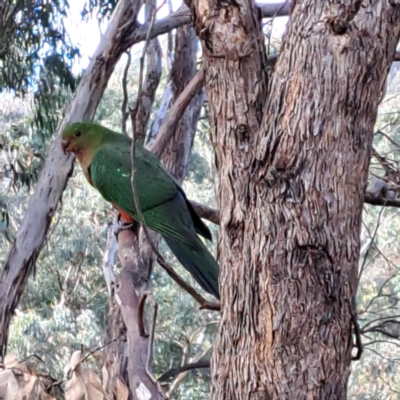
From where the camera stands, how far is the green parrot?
2.27 m

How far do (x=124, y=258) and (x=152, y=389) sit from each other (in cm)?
75

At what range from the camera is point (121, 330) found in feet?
12.3

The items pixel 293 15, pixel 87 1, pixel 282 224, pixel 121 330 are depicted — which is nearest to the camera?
pixel 282 224

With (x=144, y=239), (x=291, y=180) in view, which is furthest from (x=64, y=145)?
(x=291, y=180)

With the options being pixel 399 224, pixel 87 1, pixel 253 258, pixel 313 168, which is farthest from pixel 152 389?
pixel 399 224

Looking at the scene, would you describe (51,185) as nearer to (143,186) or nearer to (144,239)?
(144,239)

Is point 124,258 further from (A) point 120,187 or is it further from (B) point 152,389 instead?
(B) point 152,389

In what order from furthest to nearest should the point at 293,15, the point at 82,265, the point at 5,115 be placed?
the point at 82,265 < the point at 5,115 < the point at 293,15

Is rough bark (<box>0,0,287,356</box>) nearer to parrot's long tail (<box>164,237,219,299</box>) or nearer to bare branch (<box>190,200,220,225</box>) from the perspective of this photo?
bare branch (<box>190,200,220,225</box>)

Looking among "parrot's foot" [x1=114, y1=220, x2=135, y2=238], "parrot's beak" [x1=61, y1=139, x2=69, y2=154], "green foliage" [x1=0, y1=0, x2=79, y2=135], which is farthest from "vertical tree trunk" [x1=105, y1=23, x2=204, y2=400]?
"green foliage" [x1=0, y1=0, x2=79, y2=135]

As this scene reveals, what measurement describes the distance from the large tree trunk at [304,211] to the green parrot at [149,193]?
2.63 feet

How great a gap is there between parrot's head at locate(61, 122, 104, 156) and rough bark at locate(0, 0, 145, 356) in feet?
1.10

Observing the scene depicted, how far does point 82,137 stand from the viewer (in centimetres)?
295

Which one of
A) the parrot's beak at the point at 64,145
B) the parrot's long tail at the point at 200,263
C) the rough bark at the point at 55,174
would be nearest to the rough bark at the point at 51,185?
the rough bark at the point at 55,174
